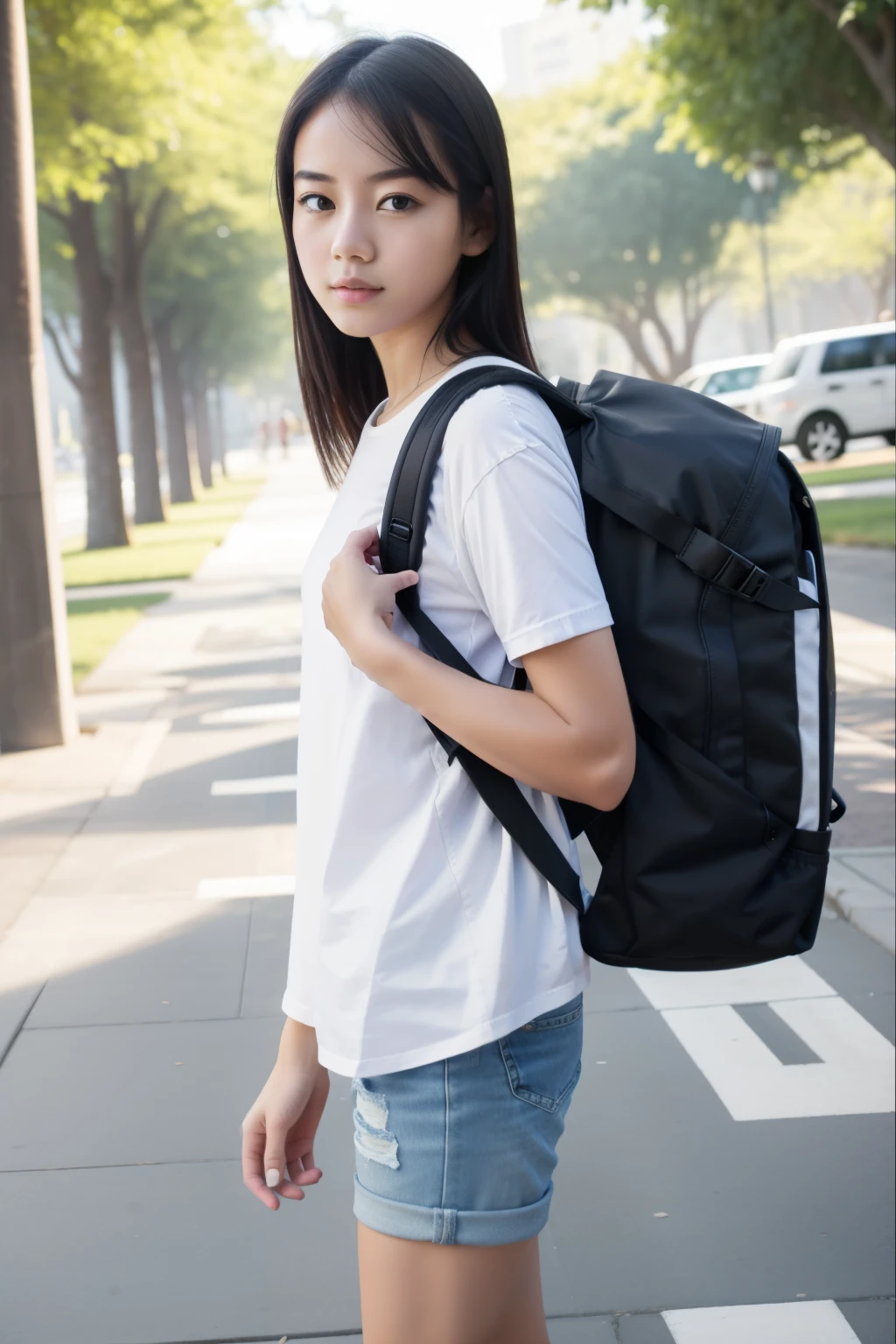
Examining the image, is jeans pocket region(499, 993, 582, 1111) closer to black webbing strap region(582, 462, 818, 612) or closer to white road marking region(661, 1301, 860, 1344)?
black webbing strap region(582, 462, 818, 612)

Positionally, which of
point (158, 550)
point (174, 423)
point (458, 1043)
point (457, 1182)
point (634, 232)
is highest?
point (634, 232)

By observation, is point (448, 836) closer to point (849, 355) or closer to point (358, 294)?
point (358, 294)

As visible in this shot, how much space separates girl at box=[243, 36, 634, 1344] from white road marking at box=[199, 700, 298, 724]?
6.93 m

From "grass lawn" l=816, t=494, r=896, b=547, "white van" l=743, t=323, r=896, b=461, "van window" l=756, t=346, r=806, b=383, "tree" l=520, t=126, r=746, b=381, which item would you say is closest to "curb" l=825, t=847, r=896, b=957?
"grass lawn" l=816, t=494, r=896, b=547

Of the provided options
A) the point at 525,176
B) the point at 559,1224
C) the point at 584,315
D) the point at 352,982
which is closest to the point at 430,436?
the point at 352,982

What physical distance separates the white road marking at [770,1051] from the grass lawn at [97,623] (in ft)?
21.2

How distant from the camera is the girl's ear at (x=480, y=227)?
65.2 inches

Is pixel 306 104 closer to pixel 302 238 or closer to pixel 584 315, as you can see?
pixel 302 238

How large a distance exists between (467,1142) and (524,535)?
23.3 inches

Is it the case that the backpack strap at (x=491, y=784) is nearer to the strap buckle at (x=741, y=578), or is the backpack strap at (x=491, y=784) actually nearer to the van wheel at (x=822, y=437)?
the strap buckle at (x=741, y=578)

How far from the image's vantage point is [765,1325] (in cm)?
277

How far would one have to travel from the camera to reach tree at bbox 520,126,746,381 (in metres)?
45.4

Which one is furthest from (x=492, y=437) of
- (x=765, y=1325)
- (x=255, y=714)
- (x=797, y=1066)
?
(x=255, y=714)

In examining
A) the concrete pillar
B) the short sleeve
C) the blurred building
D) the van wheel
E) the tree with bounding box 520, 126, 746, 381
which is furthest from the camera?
the blurred building
